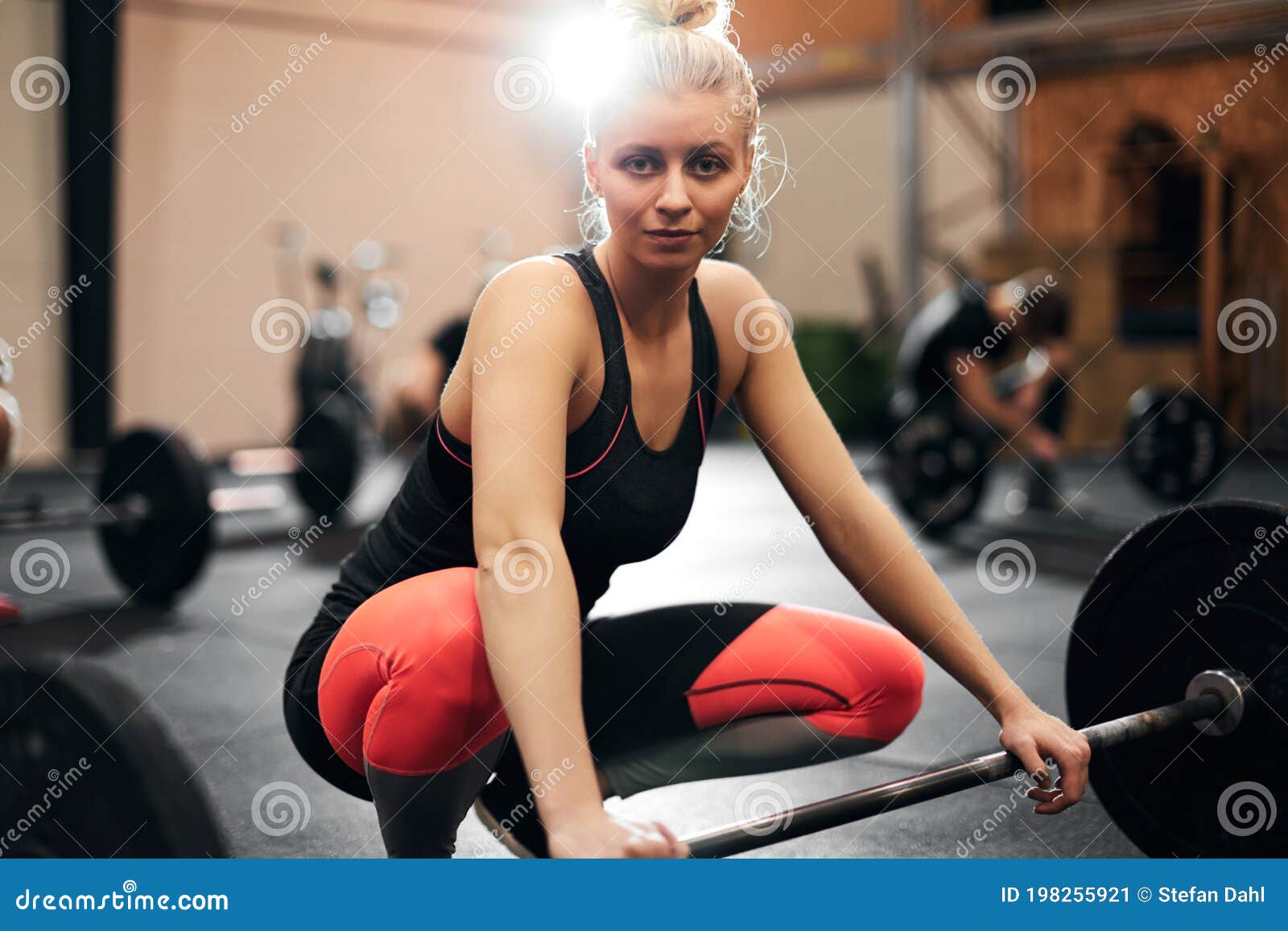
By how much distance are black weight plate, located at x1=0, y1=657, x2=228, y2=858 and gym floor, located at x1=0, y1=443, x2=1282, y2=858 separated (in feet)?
0.51

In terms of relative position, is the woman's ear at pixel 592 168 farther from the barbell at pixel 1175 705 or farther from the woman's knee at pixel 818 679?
the barbell at pixel 1175 705

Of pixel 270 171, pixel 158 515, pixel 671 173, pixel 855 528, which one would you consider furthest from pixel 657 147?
pixel 270 171

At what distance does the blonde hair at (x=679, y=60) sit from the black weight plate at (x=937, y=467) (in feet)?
10.7

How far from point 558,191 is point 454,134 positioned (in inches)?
47.0

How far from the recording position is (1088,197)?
327 inches

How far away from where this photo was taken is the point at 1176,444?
14.3ft

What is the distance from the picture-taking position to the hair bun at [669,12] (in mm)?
1118

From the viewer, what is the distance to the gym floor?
1.81 meters

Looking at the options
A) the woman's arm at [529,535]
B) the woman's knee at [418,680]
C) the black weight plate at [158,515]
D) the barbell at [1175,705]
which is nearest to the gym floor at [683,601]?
the black weight plate at [158,515]

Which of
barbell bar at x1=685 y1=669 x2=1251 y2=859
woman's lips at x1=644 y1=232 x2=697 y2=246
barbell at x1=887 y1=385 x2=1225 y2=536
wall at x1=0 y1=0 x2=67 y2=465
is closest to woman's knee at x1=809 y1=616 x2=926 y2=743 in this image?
barbell bar at x1=685 y1=669 x2=1251 y2=859

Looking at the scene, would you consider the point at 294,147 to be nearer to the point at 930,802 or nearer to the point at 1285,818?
the point at 930,802

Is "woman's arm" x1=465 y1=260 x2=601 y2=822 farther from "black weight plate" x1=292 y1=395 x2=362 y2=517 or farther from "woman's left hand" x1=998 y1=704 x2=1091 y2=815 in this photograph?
"black weight plate" x1=292 y1=395 x2=362 y2=517

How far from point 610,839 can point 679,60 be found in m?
0.65
